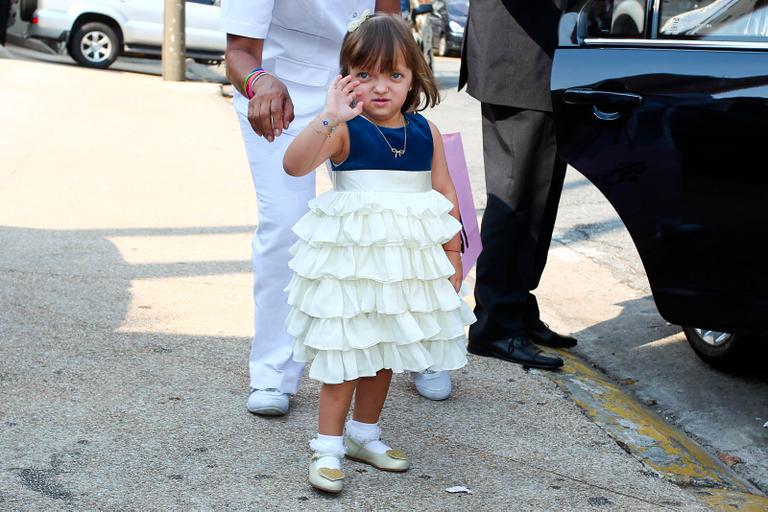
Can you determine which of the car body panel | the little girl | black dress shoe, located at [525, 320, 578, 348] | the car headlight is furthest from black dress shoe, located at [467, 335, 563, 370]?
the car headlight

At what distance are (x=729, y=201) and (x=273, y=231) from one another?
142cm

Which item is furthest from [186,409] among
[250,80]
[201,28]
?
[201,28]

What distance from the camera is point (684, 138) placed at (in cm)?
341

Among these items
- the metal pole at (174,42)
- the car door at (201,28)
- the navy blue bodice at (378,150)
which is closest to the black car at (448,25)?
the car door at (201,28)

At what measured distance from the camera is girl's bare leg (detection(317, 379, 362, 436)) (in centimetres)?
298

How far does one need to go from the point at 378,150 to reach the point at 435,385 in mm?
1098

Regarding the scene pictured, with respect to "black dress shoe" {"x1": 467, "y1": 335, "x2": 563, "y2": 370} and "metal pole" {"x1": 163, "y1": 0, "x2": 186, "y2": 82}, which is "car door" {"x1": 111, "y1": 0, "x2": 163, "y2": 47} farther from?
"black dress shoe" {"x1": 467, "y1": 335, "x2": 563, "y2": 370}

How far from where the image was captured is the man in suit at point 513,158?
13.1 feet

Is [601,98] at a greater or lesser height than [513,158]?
greater

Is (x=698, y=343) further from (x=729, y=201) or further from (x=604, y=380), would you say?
(x=729, y=201)

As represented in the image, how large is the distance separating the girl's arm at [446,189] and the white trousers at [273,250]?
0.48 metres

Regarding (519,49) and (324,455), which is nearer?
(324,455)

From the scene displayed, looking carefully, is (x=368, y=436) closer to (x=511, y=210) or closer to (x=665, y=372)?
(x=511, y=210)

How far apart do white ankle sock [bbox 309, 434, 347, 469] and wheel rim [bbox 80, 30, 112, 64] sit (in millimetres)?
13117
